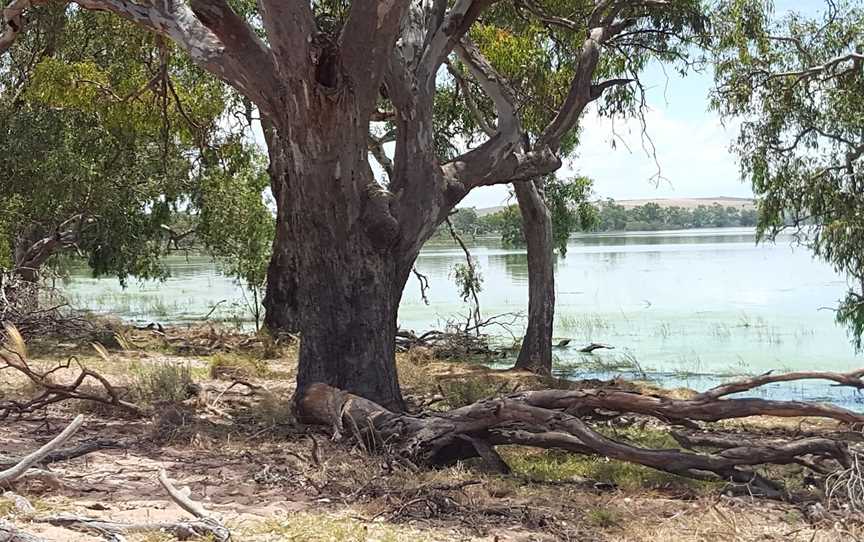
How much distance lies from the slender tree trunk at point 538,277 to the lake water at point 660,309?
161 cm

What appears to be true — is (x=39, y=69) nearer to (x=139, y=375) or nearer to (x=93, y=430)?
(x=139, y=375)

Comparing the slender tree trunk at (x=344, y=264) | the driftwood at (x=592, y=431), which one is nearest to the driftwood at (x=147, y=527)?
the driftwood at (x=592, y=431)

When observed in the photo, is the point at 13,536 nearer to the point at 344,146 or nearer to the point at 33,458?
the point at 33,458

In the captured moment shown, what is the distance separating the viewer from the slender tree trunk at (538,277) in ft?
37.9

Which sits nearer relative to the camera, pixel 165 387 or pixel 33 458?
pixel 33 458

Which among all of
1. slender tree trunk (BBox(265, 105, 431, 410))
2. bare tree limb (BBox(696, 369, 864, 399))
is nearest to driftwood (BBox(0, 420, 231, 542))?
slender tree trunk (BBox(265, 105, 431, 410))

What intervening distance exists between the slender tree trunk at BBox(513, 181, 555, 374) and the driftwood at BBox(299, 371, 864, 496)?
5.86 m

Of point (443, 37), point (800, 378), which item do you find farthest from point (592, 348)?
point (800, 378)

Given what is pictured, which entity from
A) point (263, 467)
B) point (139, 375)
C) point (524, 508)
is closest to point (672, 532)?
point (524, 508)

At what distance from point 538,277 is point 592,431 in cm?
646

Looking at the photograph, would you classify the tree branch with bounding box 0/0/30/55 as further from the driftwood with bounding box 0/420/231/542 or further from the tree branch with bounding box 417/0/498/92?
the driftwood with bounding box 0/420/231/542

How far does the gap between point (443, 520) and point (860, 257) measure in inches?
417

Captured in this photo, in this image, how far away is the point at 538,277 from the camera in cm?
1160

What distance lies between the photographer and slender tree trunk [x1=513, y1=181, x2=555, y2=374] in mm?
11562
